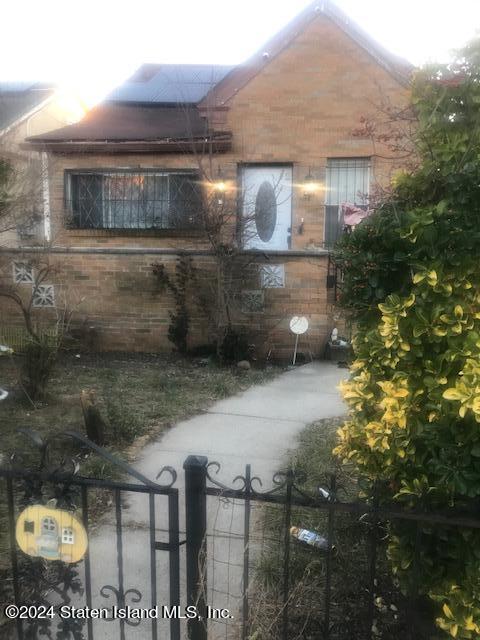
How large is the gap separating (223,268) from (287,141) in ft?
8.77

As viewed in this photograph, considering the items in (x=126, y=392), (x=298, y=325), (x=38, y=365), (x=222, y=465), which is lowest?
(x=222, y=465)

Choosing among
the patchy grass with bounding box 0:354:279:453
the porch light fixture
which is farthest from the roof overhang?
the patchy grass with bounding box 0:354:279:453

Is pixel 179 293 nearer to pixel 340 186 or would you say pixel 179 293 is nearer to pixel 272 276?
pixel 272 276

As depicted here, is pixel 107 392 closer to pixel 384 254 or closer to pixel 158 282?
pixel 158 282

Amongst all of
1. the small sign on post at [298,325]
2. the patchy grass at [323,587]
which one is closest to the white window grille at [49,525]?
the patchy grass at [323,587]

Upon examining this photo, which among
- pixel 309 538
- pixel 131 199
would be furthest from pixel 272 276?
pixel 309 538

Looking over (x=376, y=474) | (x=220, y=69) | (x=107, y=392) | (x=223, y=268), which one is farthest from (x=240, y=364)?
(x=220, y=69)

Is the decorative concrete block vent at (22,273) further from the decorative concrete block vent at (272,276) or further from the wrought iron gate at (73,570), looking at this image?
the wrought iron gate at (73,570)

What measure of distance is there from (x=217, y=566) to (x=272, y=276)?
632 cm

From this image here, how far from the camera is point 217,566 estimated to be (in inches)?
124

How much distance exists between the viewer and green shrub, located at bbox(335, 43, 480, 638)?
2.07 meters

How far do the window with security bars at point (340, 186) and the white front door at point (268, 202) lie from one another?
0.69 metres

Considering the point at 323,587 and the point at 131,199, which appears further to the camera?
the point at 131,199

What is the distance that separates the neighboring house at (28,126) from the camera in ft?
23.1
